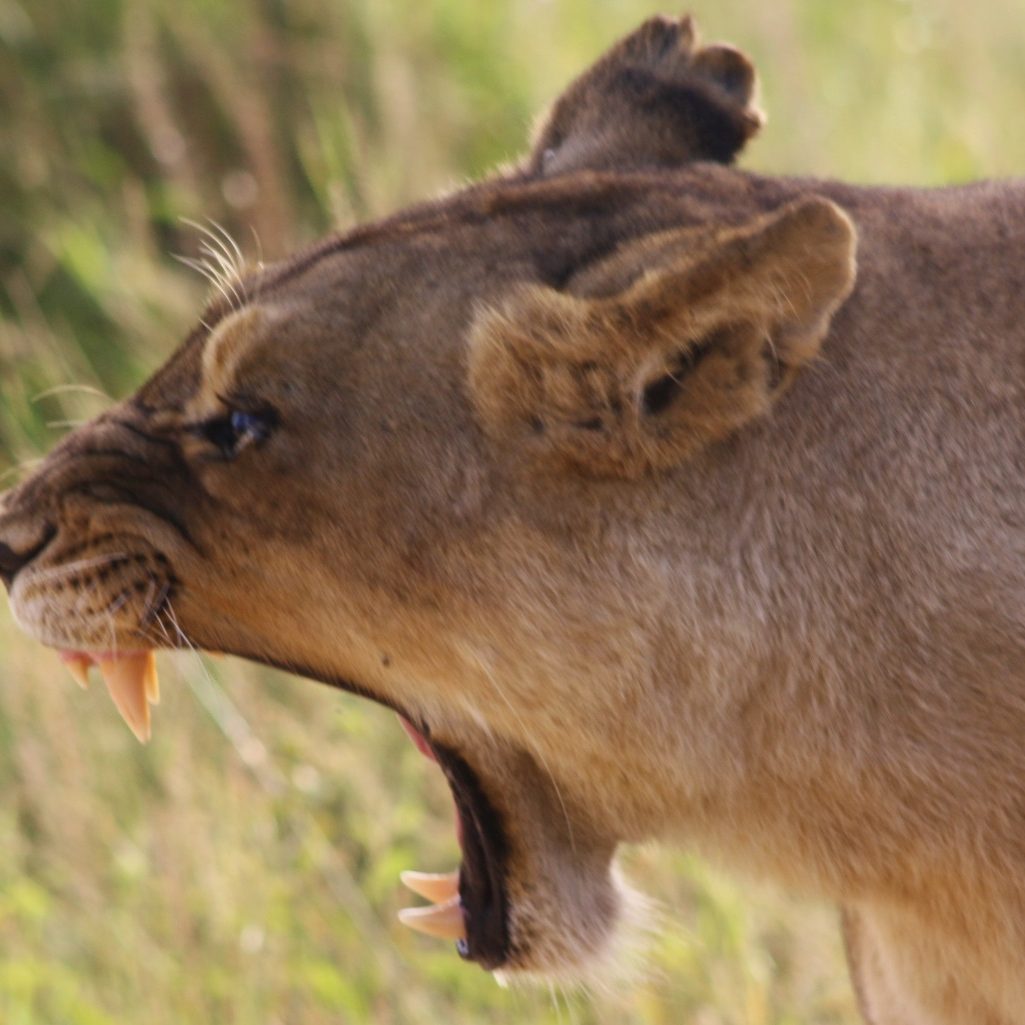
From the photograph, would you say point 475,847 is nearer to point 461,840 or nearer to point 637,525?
point 461,840

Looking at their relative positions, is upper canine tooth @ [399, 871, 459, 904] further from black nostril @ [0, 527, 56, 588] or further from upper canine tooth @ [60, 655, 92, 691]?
black nostril @ [0, 527, 56, 588]

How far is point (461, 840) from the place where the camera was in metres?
2.69

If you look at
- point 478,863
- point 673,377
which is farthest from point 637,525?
point 478,863

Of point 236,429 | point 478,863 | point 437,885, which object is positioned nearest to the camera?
point 236,429

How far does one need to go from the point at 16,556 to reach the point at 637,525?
82cm

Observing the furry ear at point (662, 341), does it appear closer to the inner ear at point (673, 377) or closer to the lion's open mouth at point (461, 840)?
the inner ear at point (673, 377)

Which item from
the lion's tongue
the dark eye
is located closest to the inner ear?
the dark eye

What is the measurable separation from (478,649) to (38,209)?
3.73 metres

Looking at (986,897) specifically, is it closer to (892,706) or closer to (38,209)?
(892,706)

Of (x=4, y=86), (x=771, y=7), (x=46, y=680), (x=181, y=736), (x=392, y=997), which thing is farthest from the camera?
(x=771, y=7)

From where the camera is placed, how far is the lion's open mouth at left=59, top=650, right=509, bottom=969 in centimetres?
259

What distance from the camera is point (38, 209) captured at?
573 cm

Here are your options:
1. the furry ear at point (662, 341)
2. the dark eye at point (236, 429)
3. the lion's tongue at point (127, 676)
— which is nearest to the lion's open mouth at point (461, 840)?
the lion's tongue at point (127, 676)

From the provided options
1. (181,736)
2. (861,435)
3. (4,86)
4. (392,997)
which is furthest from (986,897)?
(4,86)
